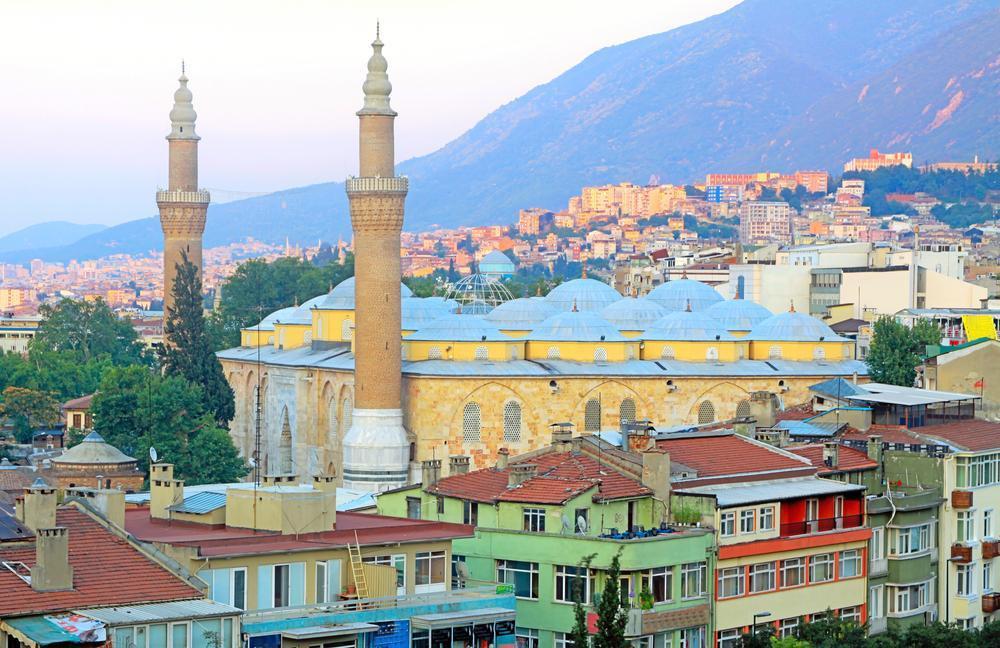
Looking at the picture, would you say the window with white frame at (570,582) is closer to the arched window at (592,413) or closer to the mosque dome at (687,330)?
the arched window at (592,413)

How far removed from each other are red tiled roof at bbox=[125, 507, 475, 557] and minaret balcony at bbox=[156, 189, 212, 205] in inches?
1508

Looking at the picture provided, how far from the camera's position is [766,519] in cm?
2675

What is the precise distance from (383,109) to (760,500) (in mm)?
24050

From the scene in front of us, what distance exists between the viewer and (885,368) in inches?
2178

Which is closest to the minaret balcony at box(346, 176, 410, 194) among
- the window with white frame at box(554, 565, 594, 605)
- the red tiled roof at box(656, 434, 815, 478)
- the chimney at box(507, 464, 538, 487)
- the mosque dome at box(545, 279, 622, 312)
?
the mosque dome at box(545, 279, 622, 312)

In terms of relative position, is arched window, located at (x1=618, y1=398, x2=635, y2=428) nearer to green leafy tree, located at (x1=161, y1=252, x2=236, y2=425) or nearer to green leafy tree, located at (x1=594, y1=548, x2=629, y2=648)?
green leafy tree, located at (x1=161, y1=252, x2=236, y2=425)

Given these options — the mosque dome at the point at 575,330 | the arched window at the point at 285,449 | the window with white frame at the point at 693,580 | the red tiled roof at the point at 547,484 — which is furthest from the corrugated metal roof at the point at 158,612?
the arched window at the point at 285,449

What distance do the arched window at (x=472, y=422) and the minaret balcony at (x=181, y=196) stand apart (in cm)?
1635

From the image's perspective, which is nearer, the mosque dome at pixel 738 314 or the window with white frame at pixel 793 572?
the window with white frame at pixel 793 572

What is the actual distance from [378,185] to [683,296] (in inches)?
665

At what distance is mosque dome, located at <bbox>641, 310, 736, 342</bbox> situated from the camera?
178ft

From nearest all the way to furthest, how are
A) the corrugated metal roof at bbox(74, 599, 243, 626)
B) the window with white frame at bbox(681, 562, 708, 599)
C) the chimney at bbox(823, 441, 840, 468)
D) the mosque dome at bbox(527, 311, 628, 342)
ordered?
the corrugated metal roof at bbox(74, 599, 243, 626) → the window with white frame at bbox(681, 562, 708, 599) → the chimney at bbox(823, 441, 840, 468) → the mosque dome at bbox(527, 311, 628, 342)

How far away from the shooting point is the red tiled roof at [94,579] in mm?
19328

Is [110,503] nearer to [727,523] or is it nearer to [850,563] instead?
[727,523]
